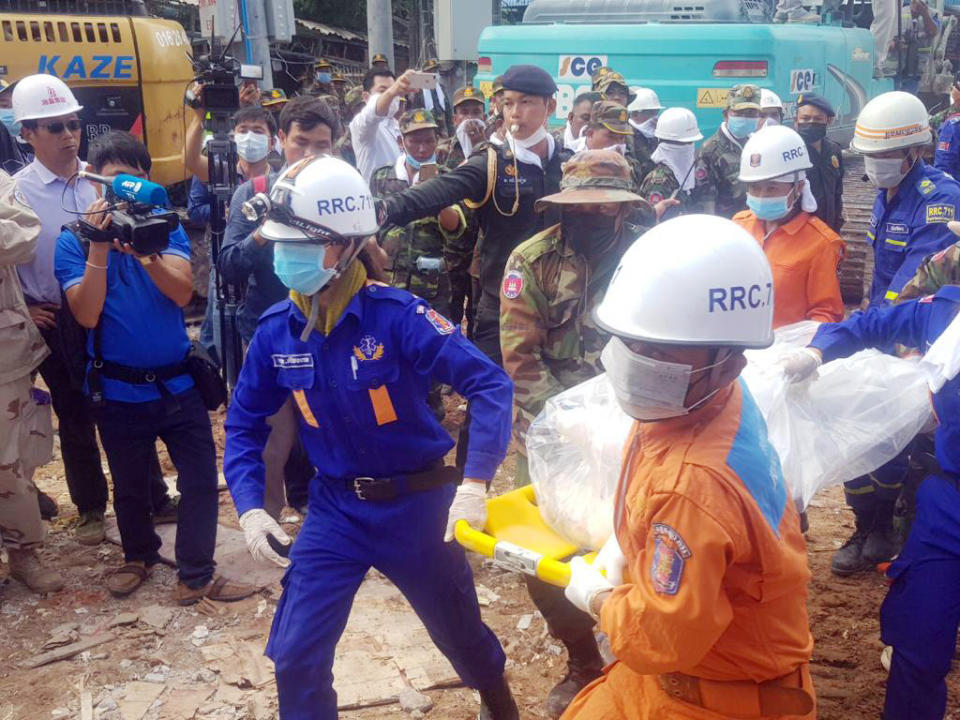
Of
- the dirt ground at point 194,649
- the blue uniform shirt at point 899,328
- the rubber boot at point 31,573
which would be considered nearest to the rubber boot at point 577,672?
the dirt ground at point 194,649

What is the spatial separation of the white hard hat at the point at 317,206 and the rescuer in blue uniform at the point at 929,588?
5.15 ft

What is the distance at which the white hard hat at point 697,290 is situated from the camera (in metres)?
2.18

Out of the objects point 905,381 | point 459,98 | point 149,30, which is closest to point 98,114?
point 149,30

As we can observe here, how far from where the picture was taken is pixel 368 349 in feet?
10.6

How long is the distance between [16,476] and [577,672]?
2.78m

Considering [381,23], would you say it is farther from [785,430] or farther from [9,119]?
[785,430]

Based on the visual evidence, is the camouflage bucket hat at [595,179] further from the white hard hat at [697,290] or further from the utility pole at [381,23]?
the utility pole at [381,23]

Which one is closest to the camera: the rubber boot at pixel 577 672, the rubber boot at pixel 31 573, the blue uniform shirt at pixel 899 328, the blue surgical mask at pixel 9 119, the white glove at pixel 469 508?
the white glove at pixel 469 508

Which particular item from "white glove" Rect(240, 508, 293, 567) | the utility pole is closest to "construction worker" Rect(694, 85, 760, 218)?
"white glove" Rect(240, 508, 293, 567)

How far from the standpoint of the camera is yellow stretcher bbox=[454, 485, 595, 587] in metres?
2.66

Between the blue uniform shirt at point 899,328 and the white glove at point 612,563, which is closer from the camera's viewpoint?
the white glove at point 612,563

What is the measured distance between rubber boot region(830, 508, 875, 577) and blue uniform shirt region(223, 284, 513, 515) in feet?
8.48

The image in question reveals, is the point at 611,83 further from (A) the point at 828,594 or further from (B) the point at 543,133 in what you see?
(A) the point at 828,594

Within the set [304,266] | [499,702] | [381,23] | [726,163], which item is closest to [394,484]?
[304,266]
